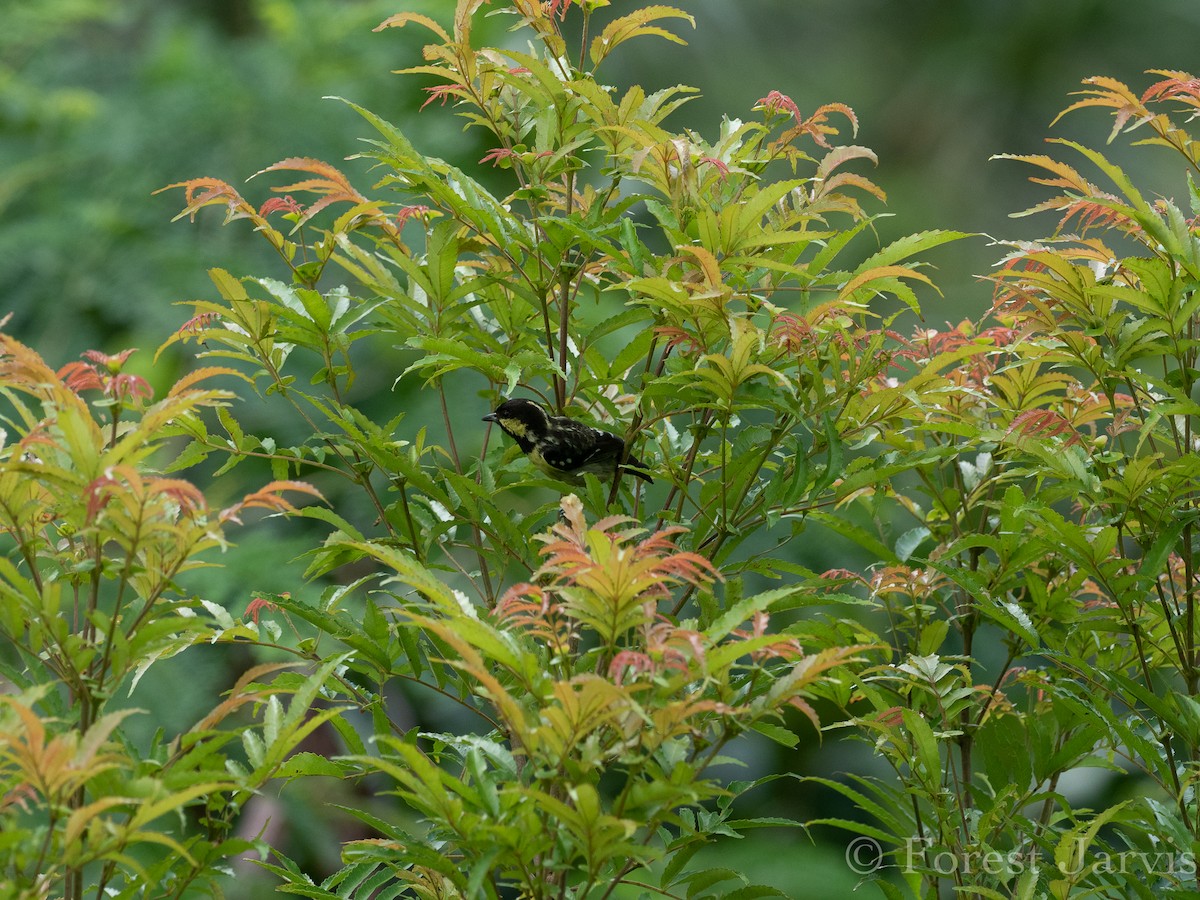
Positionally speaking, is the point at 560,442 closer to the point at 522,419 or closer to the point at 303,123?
the point at 522,419

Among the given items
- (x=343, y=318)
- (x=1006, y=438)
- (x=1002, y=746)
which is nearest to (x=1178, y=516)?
(x=1006, y=438)

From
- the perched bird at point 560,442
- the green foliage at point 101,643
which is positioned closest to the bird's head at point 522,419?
the perched bird at point 560,442

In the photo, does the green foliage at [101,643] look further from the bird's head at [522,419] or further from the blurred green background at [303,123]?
the blurred green background at [303,123]

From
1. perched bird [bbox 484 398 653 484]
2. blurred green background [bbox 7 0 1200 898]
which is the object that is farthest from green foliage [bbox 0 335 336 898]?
blurred green background [bbox 7 0 1200 898]

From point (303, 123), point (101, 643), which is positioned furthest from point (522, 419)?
point (303, 123)

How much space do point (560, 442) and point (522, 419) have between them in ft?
0.17

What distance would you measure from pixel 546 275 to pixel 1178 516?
0.62m

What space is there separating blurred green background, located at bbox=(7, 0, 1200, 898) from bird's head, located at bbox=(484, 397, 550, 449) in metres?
1.16

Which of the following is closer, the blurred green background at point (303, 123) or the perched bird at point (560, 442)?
the perched bird at point (560, 442)

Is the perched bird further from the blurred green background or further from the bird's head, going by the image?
the blurred green background

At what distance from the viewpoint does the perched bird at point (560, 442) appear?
117cm

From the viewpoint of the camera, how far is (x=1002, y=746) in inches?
48.4

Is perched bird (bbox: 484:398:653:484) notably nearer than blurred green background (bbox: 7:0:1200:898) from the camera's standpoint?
Yes

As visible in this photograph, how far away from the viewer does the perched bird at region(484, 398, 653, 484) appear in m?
1.17
